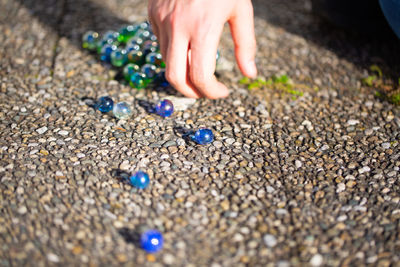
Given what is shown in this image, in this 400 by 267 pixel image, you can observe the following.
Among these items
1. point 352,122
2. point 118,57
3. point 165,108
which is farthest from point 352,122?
point 118,57

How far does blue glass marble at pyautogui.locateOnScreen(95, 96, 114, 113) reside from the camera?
9.73 ft

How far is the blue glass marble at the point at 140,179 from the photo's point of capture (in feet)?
7.73

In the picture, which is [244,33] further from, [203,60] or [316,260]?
[316,260]

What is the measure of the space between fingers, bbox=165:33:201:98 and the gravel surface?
38 cm

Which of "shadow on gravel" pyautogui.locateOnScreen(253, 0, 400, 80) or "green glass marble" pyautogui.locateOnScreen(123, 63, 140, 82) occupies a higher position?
"shadow on gravel" pyautogui.locateOnScreen(253, 0, 400, 80)

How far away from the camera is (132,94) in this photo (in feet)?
10.7

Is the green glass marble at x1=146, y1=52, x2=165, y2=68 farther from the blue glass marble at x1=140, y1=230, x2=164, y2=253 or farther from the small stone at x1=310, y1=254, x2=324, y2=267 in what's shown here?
the small stone at x1=310, y1=254, x2=324, y2=267

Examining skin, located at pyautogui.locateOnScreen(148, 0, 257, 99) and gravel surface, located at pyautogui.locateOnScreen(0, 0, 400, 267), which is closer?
gravel surface, located at pyautogui.locateOnScreen(0, 0, 400, 267)

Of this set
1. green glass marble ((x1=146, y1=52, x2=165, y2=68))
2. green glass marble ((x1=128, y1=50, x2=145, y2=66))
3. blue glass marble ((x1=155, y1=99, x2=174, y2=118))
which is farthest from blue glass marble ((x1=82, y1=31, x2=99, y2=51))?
blue glass marble ((x1=155, y1=99, x2=174, y2=118))

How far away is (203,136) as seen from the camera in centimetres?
269

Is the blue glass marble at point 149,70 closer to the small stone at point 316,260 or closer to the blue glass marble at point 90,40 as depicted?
the blue glass marble at point 90,40

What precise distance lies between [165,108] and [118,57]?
76cm

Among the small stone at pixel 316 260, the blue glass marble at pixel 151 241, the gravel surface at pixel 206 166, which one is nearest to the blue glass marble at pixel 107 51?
the gravel surface at pixel 206 166

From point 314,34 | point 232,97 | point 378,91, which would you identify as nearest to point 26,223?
point 232,97
